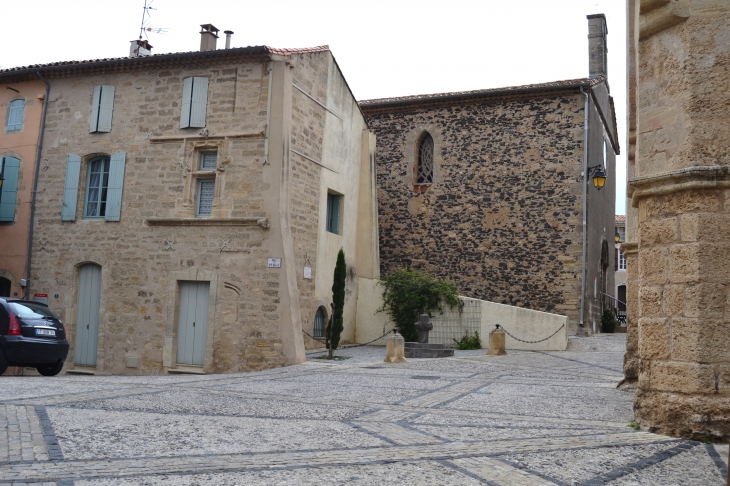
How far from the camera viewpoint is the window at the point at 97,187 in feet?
50.3

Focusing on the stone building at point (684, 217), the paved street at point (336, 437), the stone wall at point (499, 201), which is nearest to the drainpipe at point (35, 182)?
the paved street at point (336, 437)

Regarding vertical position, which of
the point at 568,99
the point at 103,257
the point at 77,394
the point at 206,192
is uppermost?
the point at 568,99

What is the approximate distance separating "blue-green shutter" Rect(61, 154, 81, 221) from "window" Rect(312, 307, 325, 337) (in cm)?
601

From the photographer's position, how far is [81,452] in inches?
176

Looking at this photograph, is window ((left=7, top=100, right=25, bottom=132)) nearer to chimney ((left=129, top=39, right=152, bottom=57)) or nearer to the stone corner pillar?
chimney ((left=129, top=39, right=152, bottom=57))

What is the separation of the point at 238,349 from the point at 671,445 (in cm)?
966

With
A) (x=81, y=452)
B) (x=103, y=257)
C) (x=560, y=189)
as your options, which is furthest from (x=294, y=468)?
(x=560, y=189)

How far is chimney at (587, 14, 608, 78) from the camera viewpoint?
71.2ft

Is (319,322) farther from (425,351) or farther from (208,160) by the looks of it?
(208,160)

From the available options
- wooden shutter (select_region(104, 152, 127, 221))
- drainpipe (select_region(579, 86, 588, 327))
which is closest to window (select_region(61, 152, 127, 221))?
wooden shutter (select_region(104, 152, 127, 221))

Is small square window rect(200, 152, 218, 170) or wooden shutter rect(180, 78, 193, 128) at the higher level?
wooden shutter rect(180, 78, 193, 128)

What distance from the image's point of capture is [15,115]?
16625 mm

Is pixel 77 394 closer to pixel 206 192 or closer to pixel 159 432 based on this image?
pixel 159 432

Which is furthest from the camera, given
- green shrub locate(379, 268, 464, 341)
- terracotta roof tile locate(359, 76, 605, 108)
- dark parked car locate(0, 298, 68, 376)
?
terracotta roof tile locate(359, 76, 605, 108)
